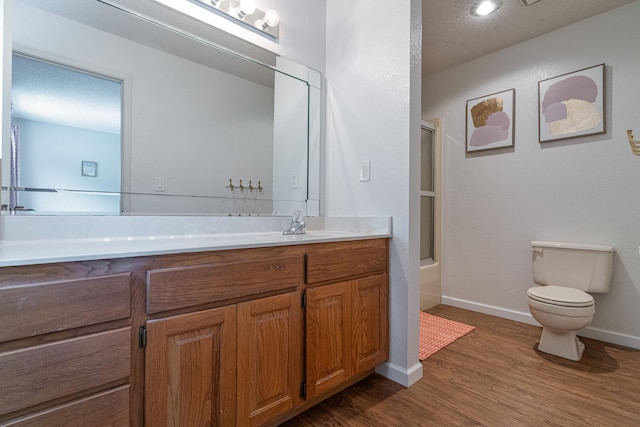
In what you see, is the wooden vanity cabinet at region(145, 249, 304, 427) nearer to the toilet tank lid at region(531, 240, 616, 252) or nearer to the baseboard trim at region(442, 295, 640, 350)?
the toilet tank lid at region(531, 240, 616, 252)

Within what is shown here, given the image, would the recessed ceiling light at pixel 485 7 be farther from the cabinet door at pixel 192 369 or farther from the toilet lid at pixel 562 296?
the cabinet door at pixel 192 369

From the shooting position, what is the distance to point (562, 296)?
183cm

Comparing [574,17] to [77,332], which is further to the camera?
[574,17]

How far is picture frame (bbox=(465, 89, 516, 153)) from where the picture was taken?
252 cm

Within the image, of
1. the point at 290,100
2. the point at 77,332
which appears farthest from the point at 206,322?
the point at 290,100

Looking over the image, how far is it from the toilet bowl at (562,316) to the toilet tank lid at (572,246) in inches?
12.9

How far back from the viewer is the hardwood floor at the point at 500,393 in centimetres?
130

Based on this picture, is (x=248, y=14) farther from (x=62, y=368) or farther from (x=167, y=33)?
(x=62, y=368)

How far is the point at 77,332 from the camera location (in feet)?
2.46

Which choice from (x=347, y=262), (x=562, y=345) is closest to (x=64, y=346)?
(x=347, y=262)

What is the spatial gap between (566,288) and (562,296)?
23 centimetres

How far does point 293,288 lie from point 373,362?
0.69 meters

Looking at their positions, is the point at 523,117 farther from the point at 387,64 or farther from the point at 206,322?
the point at 206,322

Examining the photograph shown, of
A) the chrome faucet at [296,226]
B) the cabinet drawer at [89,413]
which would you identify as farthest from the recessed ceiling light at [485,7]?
the cabinet drawer at [89,413]
